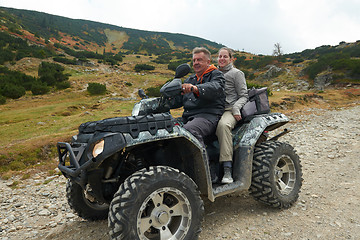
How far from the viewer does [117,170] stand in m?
2.66

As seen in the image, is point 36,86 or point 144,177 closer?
point 144,177

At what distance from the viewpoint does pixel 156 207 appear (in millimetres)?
2414

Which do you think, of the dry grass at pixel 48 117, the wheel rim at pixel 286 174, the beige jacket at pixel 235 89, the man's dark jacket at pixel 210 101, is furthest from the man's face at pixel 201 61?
the dry grass at pixel 48 117

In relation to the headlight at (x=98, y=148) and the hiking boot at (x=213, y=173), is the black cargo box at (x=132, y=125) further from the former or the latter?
the hiking boot at (x=213, y=173)

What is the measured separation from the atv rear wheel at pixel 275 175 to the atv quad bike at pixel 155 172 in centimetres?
1

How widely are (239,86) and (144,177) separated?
2285 mm

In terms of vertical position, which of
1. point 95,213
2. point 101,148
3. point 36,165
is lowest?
point 36,165

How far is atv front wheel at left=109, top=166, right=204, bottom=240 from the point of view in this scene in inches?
84.8

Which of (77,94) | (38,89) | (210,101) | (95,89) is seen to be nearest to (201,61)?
(210,101)

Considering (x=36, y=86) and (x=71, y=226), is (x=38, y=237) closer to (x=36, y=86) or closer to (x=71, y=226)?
(x=71, y=226)

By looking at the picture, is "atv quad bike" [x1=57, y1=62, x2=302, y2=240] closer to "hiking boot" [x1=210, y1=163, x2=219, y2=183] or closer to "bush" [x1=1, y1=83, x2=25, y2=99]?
"hiking boot" [x1=210, y1=163, x2=219, y2=183]

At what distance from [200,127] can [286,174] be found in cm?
185

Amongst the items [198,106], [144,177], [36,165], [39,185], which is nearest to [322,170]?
[198,106]

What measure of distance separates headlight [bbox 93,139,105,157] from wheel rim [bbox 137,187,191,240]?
2.06ft
